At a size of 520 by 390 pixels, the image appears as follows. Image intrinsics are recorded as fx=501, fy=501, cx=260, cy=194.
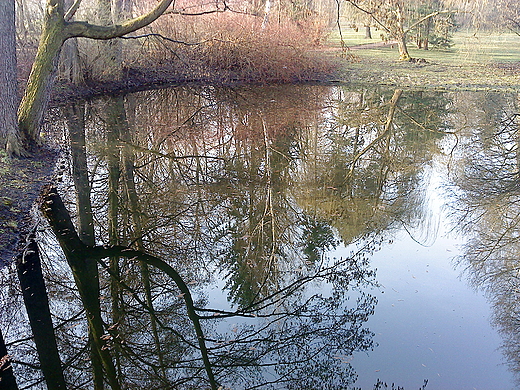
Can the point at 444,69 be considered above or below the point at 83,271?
above

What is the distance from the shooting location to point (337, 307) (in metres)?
5.43

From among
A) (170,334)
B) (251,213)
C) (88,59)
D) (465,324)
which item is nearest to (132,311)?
(170,334)

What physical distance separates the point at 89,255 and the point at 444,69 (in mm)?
23486

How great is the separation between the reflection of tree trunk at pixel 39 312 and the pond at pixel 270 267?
0.06 feet

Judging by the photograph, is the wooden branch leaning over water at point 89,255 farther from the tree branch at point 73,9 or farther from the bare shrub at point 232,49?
the bare shrub at point 232,49

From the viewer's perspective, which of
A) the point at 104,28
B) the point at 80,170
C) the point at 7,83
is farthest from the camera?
the point at 104,28

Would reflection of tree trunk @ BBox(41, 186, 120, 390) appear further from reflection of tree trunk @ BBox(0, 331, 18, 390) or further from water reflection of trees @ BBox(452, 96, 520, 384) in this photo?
water reflection of trees @ BBox(452, 96, 520, 384)

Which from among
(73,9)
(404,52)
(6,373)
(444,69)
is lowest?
(6,373)

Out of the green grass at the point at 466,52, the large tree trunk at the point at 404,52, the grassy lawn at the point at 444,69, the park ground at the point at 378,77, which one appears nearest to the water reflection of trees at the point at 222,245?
the park ground at the point at 378,77

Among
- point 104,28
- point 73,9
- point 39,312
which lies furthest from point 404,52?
point 39,312

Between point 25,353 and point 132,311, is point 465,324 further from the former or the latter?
point 25,353

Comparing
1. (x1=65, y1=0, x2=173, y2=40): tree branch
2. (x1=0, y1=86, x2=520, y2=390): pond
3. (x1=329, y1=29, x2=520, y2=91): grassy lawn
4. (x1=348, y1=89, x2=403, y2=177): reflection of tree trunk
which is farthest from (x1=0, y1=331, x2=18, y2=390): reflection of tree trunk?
(x1=329, y1=29, x2=520, y2=91): grassy lawn

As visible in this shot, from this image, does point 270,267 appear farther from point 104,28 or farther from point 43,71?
point 104,28

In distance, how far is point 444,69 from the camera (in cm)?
2534
